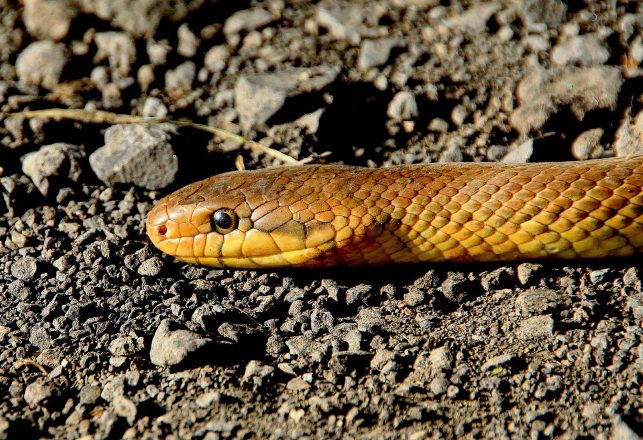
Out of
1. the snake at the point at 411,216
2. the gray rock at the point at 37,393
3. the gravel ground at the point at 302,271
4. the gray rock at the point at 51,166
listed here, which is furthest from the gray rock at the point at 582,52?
the gray rock at the point at 37,393

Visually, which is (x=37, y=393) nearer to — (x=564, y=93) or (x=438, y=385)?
(x=438, y=385)

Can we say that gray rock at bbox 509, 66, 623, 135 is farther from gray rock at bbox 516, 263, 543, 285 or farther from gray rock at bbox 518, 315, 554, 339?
gray rock at bbox 518, 315, 554, 339

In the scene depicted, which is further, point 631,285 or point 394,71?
point 394,71

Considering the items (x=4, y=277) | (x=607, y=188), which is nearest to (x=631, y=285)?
(x=607, y=188)

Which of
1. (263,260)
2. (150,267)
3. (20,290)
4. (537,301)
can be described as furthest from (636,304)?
(20,290)

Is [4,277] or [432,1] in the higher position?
[432,1]

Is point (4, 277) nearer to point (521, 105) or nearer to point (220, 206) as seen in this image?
point (220, 206)

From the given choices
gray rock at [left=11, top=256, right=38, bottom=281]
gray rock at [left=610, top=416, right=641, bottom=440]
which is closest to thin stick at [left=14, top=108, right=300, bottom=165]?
gray rock at [left=11, top=256, right=38, bottom=281]
